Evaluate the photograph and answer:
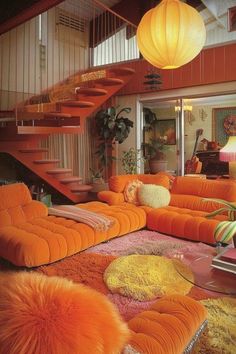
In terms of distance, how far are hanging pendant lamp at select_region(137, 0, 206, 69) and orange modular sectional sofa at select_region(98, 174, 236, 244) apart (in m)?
1.71

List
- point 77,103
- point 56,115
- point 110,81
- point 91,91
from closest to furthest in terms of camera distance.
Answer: point 56,115, point 77,103, point 91,91, point 110,81

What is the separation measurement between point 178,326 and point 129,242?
2.47m

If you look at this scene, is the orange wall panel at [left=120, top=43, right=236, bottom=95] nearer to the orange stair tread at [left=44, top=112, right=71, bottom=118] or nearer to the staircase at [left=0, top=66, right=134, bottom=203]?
the staircase at [left=0, top=66, right=134, bottom=203]

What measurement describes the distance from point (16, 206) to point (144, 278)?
1668 mm

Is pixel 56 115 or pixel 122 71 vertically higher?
pixel 122 71

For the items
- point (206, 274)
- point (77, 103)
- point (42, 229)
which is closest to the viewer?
point (206, 274)

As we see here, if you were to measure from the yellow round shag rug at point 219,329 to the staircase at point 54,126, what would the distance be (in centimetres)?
381

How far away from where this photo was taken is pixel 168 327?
1292 mm

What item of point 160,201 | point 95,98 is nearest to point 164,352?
point 160,201

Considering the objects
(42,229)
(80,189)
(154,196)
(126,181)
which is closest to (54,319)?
(42,229)

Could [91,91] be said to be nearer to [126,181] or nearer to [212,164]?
[126,181]

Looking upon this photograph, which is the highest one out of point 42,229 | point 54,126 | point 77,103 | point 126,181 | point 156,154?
point 77,103

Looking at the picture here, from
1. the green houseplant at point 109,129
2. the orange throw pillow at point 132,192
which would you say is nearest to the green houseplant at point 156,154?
the green houseplant at point 109,129

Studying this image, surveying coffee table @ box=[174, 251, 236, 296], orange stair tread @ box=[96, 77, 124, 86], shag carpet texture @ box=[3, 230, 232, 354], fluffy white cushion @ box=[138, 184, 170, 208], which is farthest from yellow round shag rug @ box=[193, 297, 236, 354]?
orange stair tread @ box=[96, 77, 124, 86]
